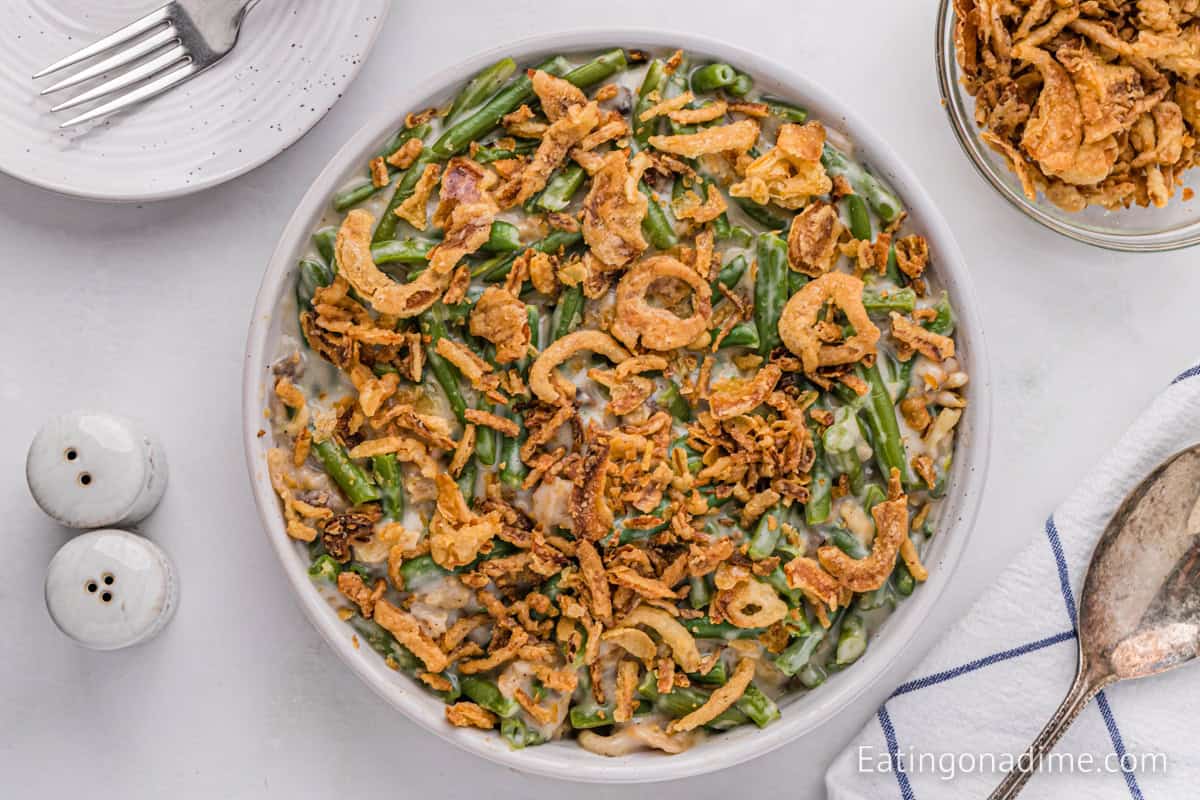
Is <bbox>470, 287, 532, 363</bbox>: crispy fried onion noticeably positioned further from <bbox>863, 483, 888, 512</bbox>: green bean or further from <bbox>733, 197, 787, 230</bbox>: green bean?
<bbox>863, 483, 888, 512</bbox>: green bean

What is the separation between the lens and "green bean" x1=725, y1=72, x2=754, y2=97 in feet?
8.27

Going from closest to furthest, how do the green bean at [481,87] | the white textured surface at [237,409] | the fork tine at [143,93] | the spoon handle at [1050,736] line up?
the green bean at [481,87] → the spoon handle at [1050,736] → the fork tine at [143,93] → the white textured surface at [237,409]

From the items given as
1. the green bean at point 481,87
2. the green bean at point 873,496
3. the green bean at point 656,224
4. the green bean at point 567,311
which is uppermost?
the green bean at point 481,87

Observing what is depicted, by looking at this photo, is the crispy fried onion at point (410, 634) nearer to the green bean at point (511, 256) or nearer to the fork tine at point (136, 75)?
the green bean at point (511, 256)

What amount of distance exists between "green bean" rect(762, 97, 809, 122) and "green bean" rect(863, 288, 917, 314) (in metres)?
0.43

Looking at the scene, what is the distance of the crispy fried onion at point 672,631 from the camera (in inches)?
97.1

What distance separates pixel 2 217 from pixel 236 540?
103 cm

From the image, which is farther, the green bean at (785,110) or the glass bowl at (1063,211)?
the glass bowl at (1063,211)

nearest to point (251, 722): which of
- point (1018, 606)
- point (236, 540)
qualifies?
point (236, 540)

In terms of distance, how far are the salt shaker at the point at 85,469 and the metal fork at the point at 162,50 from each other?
2.52 ft

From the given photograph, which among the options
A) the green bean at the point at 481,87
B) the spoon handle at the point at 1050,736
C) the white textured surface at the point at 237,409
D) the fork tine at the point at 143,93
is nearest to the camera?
the green bean at the point at 481,87

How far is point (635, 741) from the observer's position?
2568mm

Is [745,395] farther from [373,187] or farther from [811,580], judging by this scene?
[373,187]

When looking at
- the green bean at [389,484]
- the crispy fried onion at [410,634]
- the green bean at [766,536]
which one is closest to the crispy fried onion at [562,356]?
the green bean at [389,484]
